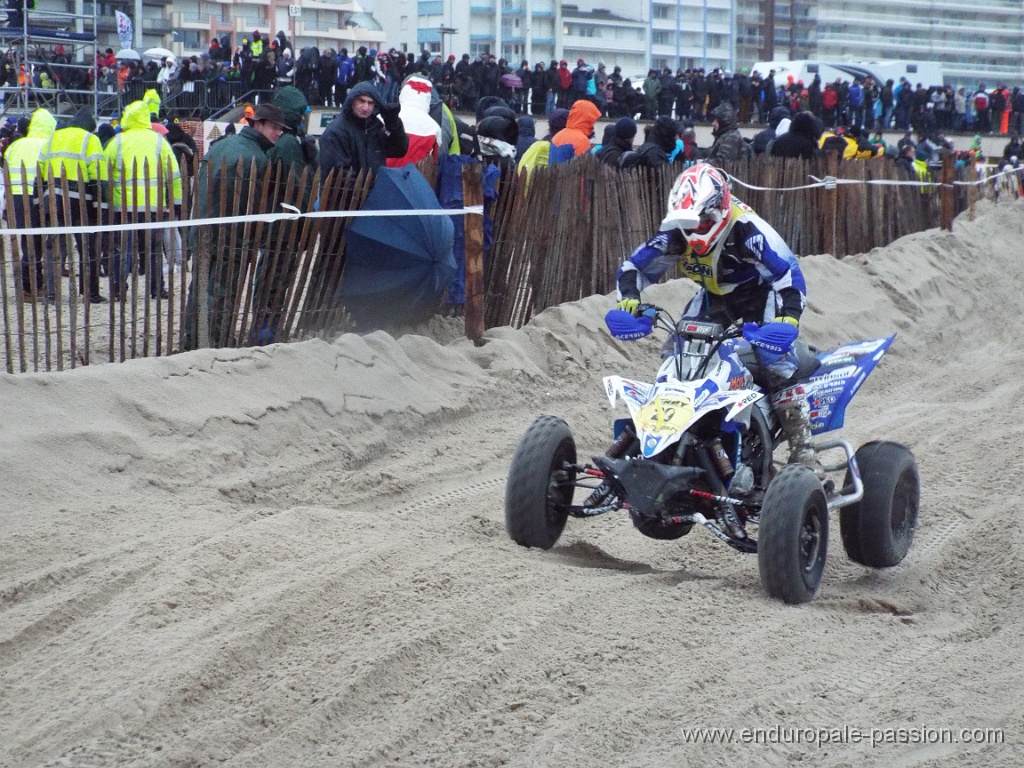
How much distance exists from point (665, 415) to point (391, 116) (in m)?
4.46

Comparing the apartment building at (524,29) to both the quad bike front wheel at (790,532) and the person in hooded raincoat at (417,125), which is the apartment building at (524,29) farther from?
the quad bike front wheel at (790,532)

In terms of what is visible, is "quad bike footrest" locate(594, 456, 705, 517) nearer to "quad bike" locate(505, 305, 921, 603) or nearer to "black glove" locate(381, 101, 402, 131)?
"quad bike" locate(505, 305, 921, 603)

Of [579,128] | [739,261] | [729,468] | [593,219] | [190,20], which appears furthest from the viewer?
[190,20]

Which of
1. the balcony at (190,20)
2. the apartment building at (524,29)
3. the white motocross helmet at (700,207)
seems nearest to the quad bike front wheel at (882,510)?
the white motocross helmet at (700,207)

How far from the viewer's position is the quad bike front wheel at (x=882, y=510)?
599cm

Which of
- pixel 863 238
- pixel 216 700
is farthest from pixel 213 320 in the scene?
pixel 863 238

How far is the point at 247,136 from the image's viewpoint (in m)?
8.87

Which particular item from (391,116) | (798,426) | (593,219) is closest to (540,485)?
(798,426)

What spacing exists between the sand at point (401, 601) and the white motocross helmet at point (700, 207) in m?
1.60

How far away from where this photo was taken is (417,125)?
9.88 m

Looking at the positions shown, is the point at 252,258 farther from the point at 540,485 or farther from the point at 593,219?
the point at 593,219

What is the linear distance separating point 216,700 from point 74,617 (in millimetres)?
951

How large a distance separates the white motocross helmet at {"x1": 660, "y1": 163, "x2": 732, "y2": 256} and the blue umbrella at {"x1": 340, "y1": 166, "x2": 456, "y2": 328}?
121 inches

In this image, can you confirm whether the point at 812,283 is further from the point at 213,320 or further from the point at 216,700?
the point at 216,700
